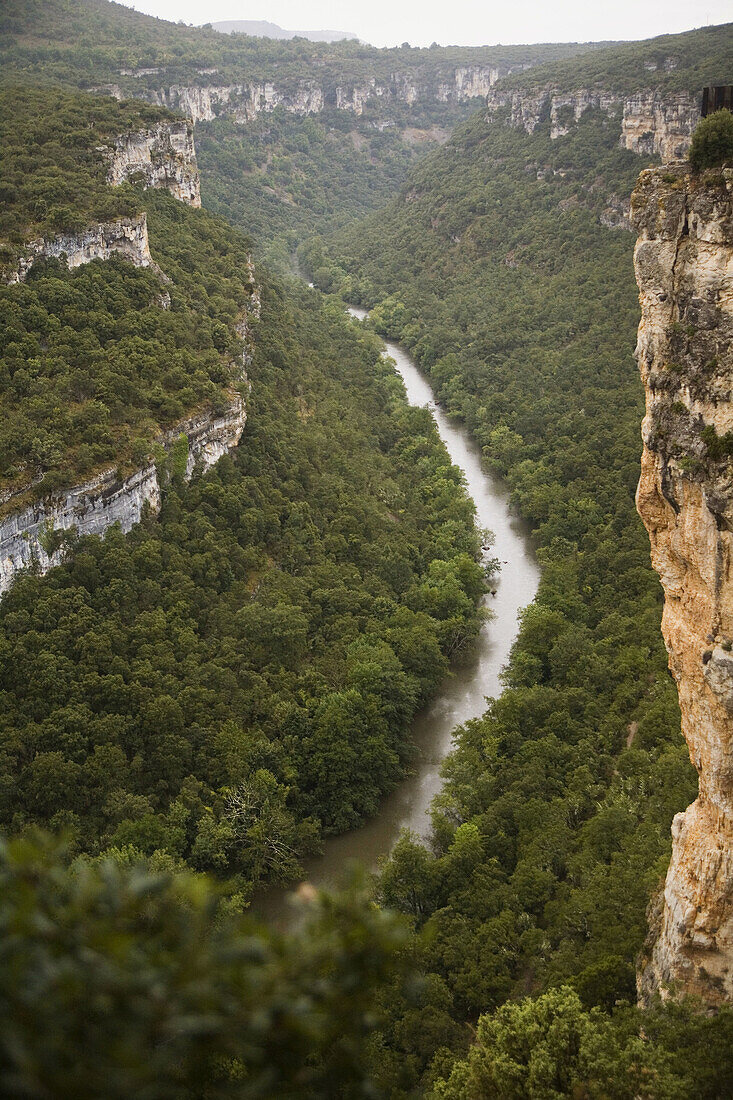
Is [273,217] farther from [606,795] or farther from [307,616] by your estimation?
[606,795]

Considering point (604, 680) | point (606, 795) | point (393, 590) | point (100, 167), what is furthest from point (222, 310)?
point (606, 795)

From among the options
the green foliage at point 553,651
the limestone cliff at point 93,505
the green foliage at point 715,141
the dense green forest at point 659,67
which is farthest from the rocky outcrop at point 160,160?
the green foliage at point 715,141

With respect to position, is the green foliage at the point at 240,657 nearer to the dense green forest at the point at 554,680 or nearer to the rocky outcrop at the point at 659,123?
the dense green forest at the point at 554,680

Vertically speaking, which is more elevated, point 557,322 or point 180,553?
point 557,322

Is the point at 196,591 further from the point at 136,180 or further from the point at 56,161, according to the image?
the point at 136,180

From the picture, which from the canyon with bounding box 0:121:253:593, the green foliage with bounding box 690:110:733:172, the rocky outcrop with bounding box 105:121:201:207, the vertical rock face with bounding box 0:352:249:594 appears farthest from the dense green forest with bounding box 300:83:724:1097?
the rocky outcrop with bounding box 105:121:201:207

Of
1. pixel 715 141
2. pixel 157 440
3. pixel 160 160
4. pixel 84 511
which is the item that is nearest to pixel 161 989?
pixel 715 141

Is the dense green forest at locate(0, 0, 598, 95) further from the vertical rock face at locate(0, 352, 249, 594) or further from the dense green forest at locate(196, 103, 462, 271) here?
the vertical rock face at locate(0, 352, 249, 594)
